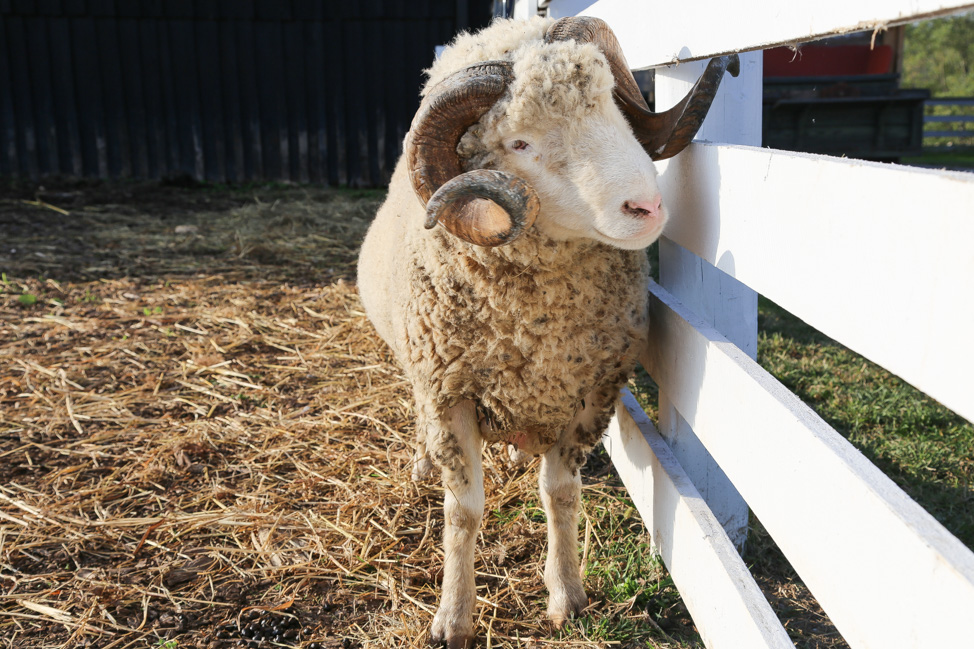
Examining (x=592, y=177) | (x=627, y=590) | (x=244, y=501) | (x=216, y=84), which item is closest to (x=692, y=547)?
(x=627, y=590)

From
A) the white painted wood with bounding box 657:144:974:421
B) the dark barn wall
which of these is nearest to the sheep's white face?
the white painted wood with bounding box 657:144:974:421

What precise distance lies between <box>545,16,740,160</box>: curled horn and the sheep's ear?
1.54ft

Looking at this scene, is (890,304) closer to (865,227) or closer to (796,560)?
(865,227)

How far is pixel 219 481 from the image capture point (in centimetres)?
317

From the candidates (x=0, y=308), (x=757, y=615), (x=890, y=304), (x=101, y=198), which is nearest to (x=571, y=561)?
(x=757, y=615)

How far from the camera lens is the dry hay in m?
2.41

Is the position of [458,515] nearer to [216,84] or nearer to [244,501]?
[244,501]

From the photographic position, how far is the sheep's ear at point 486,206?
1.80 metres

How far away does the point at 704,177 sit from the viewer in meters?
1.91

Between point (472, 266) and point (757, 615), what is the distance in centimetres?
113

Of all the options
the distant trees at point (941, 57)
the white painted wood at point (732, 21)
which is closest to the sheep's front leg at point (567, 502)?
the white painted wood at point (732, 21)

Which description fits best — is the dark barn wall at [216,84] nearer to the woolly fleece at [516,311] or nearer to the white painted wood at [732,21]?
the white painted wood at [732,21]

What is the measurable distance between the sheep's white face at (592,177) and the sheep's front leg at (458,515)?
2.29 feet

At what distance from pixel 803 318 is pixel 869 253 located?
0.83ft
